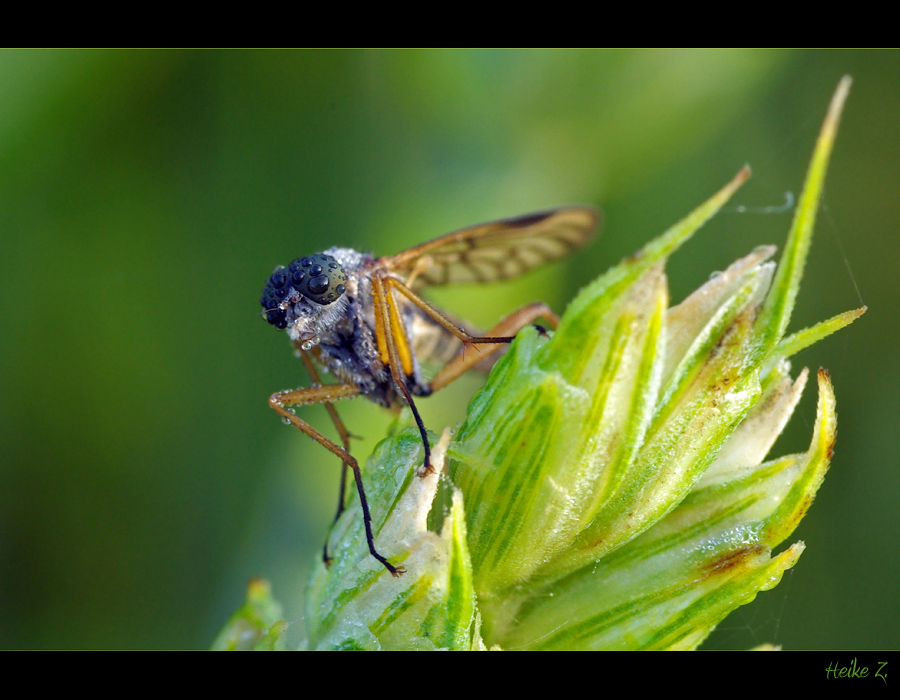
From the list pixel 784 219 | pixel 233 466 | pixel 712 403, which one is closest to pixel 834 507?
pixel 784 219

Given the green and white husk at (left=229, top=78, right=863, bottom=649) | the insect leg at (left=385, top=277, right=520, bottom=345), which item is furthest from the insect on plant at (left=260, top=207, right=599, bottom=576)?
the green and white husk at (left=229, top=78, right=863, bottom=649)

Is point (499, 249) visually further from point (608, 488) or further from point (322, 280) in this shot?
point (608, 488)

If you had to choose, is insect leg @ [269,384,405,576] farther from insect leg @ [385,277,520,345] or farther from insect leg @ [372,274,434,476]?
insect leg @ [385,277,520,345]

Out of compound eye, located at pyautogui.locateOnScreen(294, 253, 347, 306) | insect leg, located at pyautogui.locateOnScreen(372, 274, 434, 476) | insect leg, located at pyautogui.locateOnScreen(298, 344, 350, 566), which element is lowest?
insect leg, located at pyautogui.locateOnScreen(298, 344, 350, 566)

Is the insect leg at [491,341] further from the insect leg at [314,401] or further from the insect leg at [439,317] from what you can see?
the insect leg at [314,401]

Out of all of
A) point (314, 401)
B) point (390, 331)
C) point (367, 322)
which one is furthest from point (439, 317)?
point (314, 401)

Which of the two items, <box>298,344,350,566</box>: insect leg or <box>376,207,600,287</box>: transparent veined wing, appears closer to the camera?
<box>298,344,350,566</box>: insect leg

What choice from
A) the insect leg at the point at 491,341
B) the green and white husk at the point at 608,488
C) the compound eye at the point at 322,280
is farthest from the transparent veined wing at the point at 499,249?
the green and white husk at the point at 608,488
